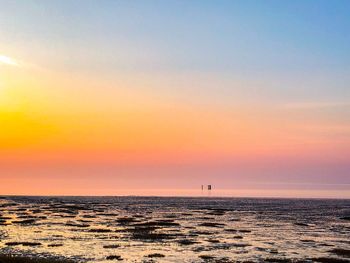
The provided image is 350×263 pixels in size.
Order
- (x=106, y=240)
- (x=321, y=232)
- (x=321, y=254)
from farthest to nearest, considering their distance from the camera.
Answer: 1. (x=321, y=232)
2. (x=106, y=240)
3. (x=321, y=254)

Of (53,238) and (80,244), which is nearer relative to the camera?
(80,244)

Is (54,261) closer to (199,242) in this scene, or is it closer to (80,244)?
(80,244)

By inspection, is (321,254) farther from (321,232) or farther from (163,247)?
(321,232)

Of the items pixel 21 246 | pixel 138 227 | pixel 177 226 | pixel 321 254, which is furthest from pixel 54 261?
pixel 177 226

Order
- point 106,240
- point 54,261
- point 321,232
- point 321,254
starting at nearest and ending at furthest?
point 54,261
point 321,254
point 106,240
point 321,232

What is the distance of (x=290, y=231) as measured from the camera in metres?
57.8

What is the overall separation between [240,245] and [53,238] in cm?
1830

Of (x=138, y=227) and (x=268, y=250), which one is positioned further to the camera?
(x=138, y=227)

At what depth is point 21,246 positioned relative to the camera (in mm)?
39844

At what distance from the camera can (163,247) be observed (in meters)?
41.8

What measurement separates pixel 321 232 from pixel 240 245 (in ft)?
57.0

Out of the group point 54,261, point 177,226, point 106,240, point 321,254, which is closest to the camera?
point 54,261

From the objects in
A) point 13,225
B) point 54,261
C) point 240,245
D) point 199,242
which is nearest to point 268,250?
point 240,245

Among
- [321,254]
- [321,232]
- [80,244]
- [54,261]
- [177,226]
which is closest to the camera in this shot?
[54,261]
